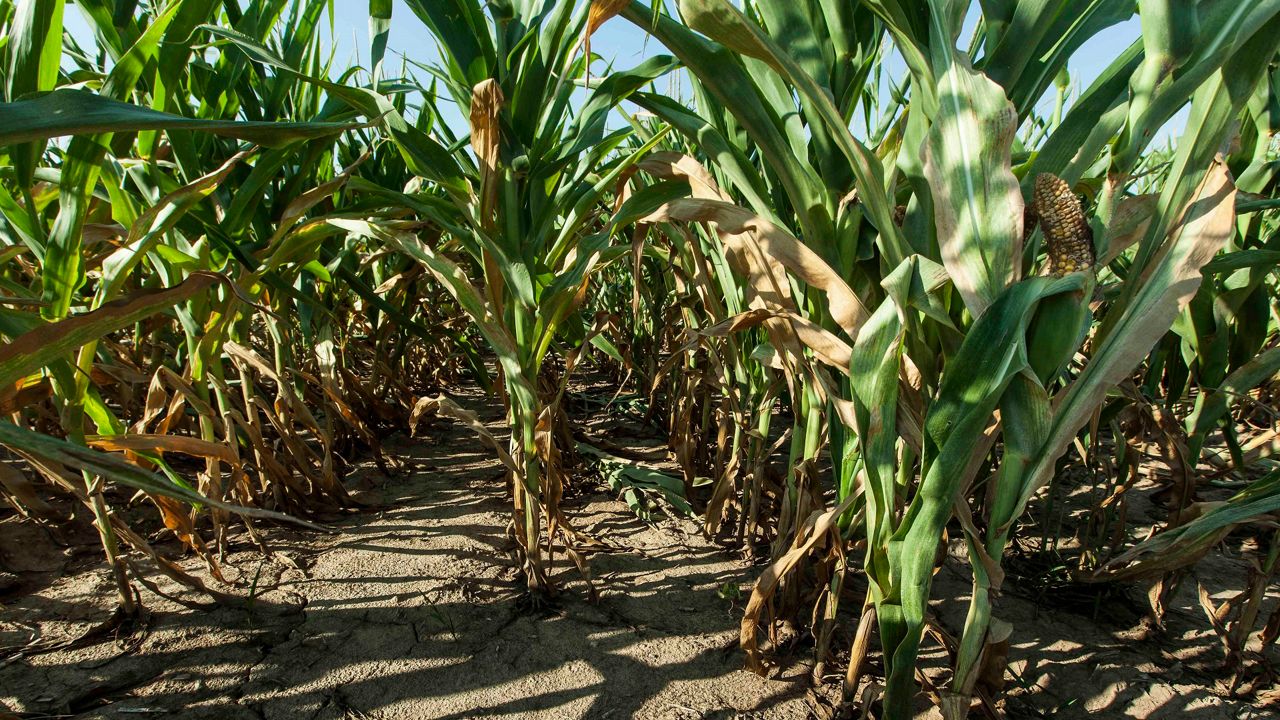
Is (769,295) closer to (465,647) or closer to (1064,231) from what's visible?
(1064,231)

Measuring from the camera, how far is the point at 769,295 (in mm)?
1046

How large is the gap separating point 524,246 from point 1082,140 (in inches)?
36.8

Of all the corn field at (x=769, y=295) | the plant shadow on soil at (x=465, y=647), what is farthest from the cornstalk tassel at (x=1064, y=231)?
the plant shadow on soil at (x=465, y=647)

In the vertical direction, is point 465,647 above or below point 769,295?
below

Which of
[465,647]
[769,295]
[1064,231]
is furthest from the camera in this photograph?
[465,647]

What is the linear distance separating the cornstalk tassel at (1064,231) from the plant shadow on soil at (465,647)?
29.6 inches

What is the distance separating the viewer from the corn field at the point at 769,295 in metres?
0.71

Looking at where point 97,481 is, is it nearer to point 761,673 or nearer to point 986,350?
point 761,673

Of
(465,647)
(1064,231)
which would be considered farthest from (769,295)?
(465,647)

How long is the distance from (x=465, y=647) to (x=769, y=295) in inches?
34.0

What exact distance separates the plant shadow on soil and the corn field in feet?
0.09

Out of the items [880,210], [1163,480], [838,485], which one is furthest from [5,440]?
[1163,480]

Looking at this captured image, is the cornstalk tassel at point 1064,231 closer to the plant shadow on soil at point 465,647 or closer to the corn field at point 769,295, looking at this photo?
the corn field at point 769,295

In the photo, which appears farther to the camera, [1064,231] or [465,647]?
[465,647]
